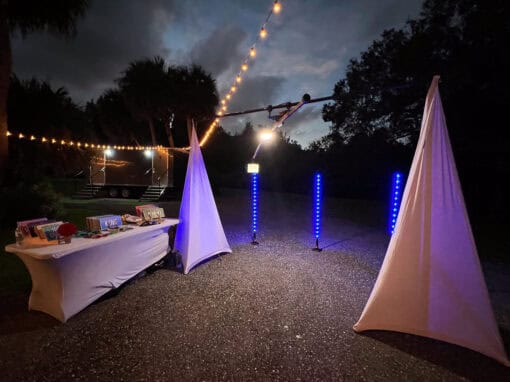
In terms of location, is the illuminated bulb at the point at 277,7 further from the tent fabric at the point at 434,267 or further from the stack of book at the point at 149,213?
the stack of book at the point at 149,213

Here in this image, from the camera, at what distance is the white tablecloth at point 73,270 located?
2.87 metres

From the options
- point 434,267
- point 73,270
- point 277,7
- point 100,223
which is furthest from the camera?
point 277,7

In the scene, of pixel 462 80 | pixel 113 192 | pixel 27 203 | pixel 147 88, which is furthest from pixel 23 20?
pixel 462 80

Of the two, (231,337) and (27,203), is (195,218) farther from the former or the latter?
(27,203)

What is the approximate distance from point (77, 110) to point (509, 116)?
1710cm

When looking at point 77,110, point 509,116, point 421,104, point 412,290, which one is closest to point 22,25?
point 77,110

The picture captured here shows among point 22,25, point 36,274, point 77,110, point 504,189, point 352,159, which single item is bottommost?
point 36,274

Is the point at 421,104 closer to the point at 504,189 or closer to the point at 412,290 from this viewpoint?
the point at 504,189

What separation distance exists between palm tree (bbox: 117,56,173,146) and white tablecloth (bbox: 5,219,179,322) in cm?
1376

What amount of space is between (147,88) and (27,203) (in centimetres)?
1028

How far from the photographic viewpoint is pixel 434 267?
261 centimetres

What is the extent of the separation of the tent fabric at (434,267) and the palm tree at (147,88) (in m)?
15.5

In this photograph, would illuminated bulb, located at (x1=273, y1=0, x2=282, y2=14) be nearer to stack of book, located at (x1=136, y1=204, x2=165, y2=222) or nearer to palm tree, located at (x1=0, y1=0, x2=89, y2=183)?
stack of book, located at (x1=136, y1=204, x2=165, y2=222)

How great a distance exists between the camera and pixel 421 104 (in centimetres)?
1105
